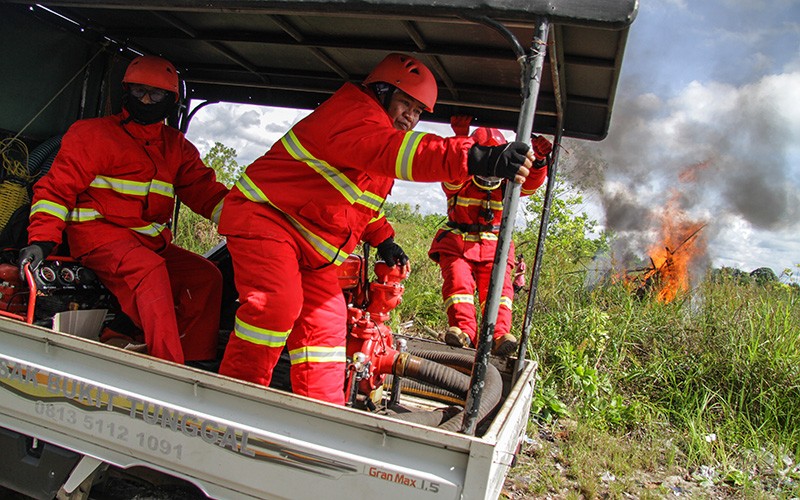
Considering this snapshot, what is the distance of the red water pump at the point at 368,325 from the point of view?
10.4 ft

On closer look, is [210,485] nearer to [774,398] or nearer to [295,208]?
[295,208]

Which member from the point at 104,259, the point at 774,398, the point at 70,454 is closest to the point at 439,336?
the point at 774,398

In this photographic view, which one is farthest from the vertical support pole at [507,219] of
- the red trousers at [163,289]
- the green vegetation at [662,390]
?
the green vegetation at [662,390]

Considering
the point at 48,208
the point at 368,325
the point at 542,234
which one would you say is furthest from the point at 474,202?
the point at 48,208

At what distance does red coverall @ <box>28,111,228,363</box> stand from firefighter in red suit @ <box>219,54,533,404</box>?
0.71 m

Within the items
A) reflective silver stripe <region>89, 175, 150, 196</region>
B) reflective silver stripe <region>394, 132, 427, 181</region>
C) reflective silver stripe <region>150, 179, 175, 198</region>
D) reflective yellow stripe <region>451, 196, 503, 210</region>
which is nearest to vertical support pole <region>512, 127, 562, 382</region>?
reflective yellow stripe <region>451, 196, 503, 210</region>

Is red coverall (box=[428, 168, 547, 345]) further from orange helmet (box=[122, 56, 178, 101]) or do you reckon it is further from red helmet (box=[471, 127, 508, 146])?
orange helmet (box=[122, 56, 178, 101])

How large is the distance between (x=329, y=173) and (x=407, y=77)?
61 centimetres

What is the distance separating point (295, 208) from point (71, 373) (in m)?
1.23

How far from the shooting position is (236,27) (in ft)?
11.7

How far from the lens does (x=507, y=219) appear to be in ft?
→ 7.48

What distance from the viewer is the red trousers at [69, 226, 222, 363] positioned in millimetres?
3352

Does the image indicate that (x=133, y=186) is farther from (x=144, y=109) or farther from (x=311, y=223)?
(x=311, y=223)

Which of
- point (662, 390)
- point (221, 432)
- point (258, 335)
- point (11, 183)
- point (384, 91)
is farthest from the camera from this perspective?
point (662, 390)
